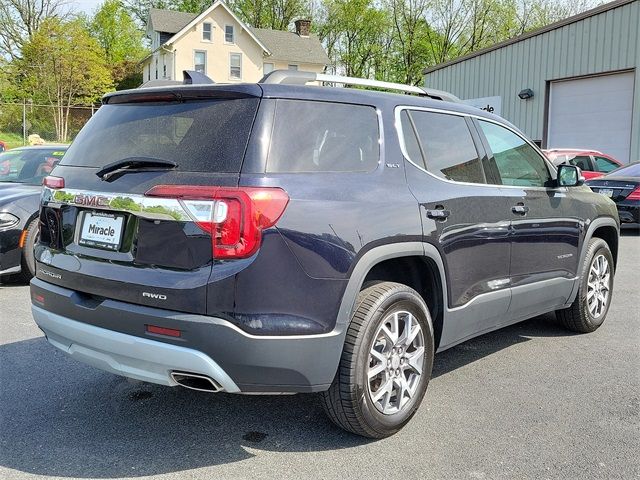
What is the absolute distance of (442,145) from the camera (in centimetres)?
392

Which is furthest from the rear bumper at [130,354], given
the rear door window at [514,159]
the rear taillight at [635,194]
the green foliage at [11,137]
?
the green foliage at [11,137]

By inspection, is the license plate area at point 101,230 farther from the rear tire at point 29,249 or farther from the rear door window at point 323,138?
the rear tire at point 29,249

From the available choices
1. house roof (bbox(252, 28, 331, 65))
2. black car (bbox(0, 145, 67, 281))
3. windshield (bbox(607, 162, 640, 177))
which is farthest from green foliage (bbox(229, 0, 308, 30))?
black car (bbox(0, 145, 67, 281))

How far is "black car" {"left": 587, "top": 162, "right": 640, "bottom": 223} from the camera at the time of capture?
11.5 metres

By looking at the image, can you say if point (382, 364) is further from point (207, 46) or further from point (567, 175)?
point (207, 46)

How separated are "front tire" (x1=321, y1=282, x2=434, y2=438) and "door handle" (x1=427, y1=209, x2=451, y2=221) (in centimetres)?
45

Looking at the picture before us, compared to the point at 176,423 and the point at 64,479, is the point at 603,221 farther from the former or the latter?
the point at 64,479

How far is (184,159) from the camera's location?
2.96 m

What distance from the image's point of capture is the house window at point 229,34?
151ft

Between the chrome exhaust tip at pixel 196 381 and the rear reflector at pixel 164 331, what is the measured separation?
0.62 feet

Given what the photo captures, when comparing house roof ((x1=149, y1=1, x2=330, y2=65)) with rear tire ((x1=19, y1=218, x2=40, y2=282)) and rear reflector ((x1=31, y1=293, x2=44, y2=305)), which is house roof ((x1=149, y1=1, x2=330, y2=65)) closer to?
rear tire ((x1=19, y1=218, x2=40, y2=282))

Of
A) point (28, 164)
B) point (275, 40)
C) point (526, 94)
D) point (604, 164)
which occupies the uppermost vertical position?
point (275, 40)

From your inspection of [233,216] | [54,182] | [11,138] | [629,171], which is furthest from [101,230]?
[11,138]

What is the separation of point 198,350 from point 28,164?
6.36m
